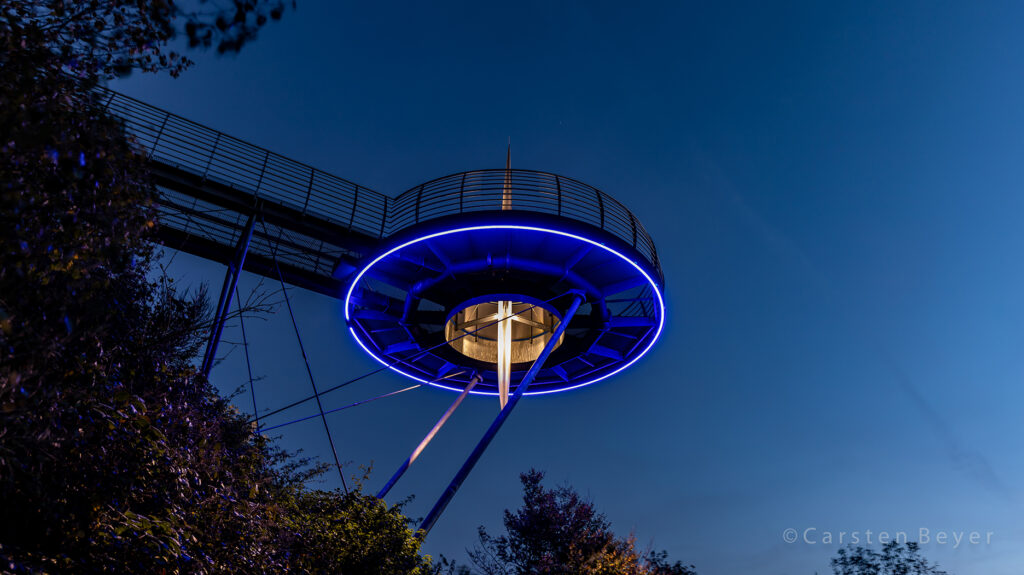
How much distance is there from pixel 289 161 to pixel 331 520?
404 inches

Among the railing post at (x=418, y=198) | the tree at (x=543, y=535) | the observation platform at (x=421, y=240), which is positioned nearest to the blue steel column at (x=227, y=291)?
the observation platform at (x=421, y=240)

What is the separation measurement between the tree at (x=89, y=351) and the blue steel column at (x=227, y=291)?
3548 millimetres

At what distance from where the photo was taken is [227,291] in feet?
52.1

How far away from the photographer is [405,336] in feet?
70.6

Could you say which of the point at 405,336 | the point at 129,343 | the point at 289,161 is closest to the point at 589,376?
the point at 405,336

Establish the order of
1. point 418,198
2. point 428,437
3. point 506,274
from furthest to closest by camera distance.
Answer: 1. point 428,437
2. point 506,274
3. point 418,198

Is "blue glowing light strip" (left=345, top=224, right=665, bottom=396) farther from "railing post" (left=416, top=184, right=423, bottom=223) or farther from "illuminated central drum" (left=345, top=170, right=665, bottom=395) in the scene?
"railing post" (left=416, top=184, right=423, bottom=223)

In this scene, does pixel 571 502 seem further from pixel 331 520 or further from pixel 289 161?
pixel 289 161

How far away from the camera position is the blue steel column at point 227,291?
534 inches

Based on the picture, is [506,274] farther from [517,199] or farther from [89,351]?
[89,351]

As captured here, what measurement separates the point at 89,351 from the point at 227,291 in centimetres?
916

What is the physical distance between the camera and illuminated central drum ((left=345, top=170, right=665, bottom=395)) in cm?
1695

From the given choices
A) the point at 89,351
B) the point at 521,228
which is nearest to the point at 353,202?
the point at 521,228

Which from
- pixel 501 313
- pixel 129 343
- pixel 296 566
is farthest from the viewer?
pixel 501 313
